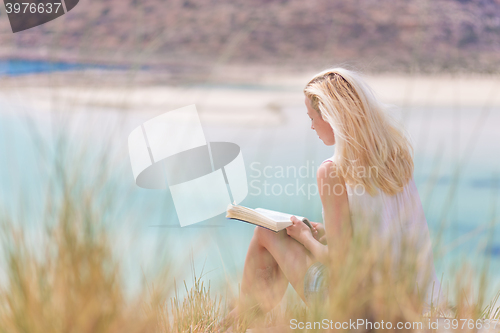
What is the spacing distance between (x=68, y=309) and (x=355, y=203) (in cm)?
120

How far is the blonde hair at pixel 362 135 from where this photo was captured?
6.49 feet

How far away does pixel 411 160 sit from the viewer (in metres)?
2.10

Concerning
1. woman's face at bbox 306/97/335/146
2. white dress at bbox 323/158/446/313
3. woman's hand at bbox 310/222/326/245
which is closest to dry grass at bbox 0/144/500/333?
white dress at bbox 323/158/446/313

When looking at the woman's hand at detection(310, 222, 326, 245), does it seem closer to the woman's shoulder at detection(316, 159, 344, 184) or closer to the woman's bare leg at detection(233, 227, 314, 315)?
the woman's bare leg at detection(233, 227, 314, 315)

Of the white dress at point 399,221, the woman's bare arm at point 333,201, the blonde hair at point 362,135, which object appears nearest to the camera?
the white dress at point 399,221

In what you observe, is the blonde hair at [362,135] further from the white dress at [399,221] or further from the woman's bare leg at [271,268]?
the woman's bare leg at [271,268]

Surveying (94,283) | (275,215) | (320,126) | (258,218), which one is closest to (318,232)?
(275,215)

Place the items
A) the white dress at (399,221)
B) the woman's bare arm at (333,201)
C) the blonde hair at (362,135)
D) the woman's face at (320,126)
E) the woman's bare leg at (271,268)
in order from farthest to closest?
the woman's face at (320,126) < the woman's bare leg at (271,268) < the blonde hair at (362,135) < the woman's bare arm at (333,201) < the white dress at (399,221)

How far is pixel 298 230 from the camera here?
86.7 inches

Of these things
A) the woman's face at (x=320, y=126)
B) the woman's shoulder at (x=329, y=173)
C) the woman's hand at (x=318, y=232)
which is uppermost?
the woman's face at (x=320, y=126)

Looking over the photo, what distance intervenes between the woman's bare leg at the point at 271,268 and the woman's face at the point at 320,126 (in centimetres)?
56

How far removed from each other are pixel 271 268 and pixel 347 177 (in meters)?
0.77

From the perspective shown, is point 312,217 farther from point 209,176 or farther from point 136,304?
point 136,304

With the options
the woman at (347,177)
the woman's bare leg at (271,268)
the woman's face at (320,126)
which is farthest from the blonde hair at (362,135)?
the woman's bare leg at (271,268)
